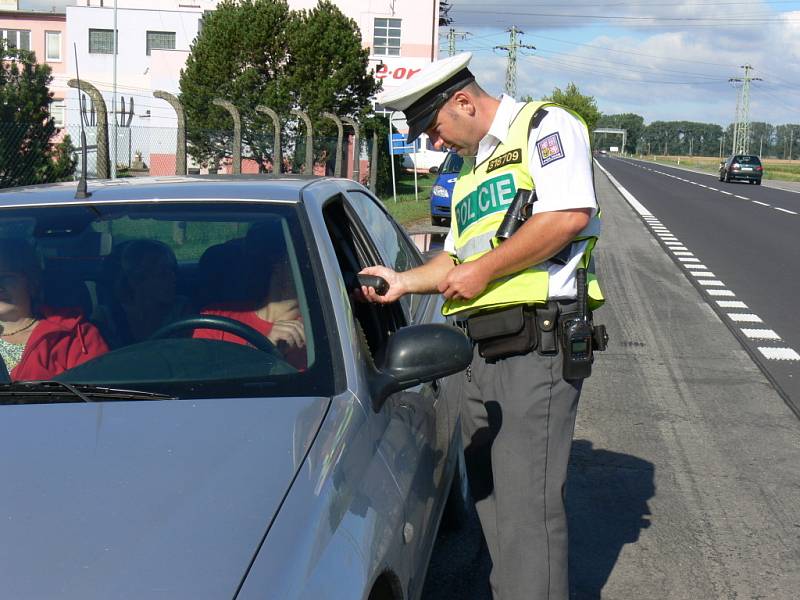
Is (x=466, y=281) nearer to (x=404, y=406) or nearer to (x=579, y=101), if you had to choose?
(x=404, y=406)

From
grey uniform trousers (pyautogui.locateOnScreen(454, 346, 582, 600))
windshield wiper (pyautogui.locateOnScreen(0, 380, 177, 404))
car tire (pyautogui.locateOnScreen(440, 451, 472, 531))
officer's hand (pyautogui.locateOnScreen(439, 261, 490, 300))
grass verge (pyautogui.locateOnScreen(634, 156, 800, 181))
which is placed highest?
officer's hand (pyautogui.locateOnScreen(439, 261, 490, 300))

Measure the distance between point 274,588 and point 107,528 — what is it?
14.5 inches

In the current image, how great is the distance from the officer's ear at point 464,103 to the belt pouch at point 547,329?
0.63 m

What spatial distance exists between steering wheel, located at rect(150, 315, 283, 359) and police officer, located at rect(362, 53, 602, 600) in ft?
1.88

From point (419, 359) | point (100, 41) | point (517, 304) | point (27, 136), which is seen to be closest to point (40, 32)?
point (100, 41)

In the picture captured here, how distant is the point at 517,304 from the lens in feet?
10.5

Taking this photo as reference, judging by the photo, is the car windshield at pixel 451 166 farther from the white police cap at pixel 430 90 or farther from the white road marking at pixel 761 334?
the white police cap at pixel 430 90

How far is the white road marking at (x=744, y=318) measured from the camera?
35.7 feet

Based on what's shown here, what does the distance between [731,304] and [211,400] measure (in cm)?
1028

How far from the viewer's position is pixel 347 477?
7.80ft

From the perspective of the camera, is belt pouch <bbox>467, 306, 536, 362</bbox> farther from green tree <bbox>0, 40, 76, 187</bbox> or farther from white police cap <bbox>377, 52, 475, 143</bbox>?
green tree <bbox>0, 40, 76, 187</bbox>

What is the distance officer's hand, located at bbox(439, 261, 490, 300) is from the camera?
10.2ft

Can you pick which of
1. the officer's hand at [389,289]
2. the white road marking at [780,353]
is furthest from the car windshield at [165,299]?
the white road marking at [780,353]

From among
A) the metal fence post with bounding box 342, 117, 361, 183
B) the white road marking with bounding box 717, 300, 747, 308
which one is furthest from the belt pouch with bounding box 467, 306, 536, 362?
the metal fence post with bounding box 342, 117, 361, 183
